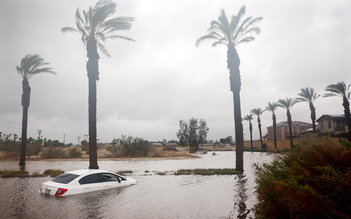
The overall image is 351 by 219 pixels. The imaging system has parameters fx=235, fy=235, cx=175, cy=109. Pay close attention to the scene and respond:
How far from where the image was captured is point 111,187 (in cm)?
1248

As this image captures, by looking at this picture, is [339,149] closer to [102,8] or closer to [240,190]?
[240,190]

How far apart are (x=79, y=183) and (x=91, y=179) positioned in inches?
31.1

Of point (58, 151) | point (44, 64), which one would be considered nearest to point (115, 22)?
point (44, 64)

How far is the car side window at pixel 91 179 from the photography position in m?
11.1

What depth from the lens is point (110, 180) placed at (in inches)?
499

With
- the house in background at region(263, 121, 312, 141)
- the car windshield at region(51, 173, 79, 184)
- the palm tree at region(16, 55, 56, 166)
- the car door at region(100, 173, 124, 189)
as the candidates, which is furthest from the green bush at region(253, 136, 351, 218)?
the house in background at region(263, 121, 312, 141)

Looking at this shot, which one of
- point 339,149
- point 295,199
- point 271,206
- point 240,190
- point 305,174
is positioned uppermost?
point 339,149

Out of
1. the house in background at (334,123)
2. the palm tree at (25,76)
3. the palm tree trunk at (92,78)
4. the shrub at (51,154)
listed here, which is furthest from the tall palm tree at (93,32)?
the house in background at (334,123)

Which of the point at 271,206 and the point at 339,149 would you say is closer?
the point at 339,149

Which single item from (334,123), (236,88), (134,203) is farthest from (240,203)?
(334,123)

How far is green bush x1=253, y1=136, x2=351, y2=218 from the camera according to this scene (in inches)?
130

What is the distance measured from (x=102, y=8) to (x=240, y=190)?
18146 mm

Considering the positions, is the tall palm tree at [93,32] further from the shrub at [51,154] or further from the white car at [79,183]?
the shrub at [51,154]

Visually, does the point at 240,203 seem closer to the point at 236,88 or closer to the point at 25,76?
the point at 236,88
